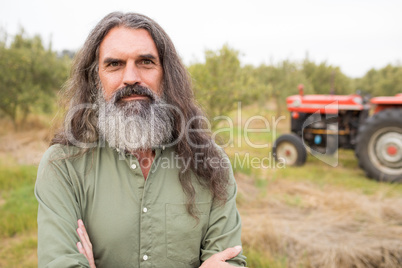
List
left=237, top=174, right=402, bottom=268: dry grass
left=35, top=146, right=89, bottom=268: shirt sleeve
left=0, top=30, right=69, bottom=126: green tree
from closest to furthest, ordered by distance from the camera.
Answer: left=35, top=146, right=89, bottom=268: shirt sleeve
left=237, top=174, right=402, bottom=268: dry grass
left=0, top=30, right=69, bottom=126: green tree

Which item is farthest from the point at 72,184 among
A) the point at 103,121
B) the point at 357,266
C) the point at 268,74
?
the point at 268,74

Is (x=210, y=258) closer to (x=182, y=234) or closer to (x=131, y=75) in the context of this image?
(x=182, y=234)

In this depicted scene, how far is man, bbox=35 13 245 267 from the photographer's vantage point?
172cm

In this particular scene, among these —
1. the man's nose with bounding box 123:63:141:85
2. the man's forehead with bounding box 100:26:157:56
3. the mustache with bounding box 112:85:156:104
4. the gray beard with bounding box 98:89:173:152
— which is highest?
the man's forehead with bounding box 100:26:157:56

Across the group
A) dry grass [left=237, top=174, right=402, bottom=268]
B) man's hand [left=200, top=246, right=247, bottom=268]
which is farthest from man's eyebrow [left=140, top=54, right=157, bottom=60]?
dry grass [left=237, top=174, right=402, bottom=268]

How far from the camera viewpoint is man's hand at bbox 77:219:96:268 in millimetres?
1636

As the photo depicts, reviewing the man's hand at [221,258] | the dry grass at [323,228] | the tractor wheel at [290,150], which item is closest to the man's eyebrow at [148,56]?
the man's hand at [221,258]

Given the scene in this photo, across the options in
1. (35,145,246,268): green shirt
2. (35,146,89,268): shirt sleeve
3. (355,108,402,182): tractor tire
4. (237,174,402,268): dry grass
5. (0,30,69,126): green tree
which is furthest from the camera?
(0,30,69,126): green tree

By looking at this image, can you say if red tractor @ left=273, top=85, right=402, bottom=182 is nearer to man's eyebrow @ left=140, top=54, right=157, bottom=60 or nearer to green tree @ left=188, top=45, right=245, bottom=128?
green tree @ left=188, top=45, right=245, bottom=128

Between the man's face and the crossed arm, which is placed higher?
the man's face

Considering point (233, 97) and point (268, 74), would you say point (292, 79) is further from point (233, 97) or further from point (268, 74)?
point (233, 97)

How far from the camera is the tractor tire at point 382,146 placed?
5.91 m

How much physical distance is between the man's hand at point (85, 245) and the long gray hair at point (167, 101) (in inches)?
21.1

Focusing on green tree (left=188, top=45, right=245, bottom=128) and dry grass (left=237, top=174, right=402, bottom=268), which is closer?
dry grass (left=237, top=174, right=402, bottom=268)
